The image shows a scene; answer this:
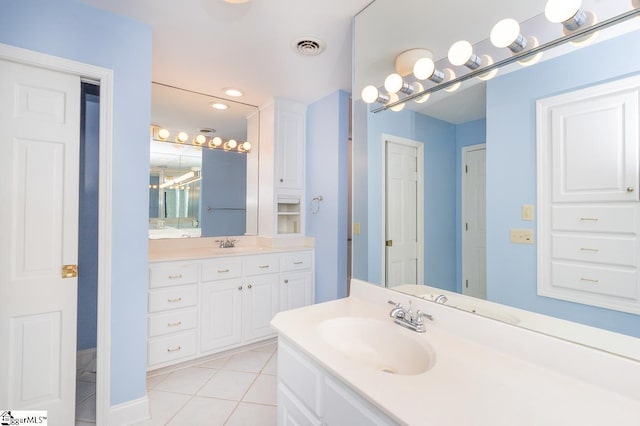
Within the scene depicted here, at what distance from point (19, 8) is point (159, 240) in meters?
1.75

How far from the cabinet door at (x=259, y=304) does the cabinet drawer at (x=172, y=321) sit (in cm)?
45

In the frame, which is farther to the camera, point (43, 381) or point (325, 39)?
point (325, 39)

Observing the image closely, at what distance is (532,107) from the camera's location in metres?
0.99

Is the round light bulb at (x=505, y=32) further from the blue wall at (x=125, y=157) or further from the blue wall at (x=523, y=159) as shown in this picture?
the blue wall at (x=125, y=157)

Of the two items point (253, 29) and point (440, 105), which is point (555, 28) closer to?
point (440, 105)

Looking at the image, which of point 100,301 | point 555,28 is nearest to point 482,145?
point 555,28

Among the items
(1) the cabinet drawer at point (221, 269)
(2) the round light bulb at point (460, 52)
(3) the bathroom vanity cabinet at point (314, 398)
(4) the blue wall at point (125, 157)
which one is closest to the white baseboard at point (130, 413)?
(4) the blue wall at point (125, 157)

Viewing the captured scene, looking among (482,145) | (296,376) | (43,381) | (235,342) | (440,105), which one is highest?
(440,105)

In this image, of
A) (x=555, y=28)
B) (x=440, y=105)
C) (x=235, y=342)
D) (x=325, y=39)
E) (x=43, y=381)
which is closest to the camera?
(x=555, y=28)

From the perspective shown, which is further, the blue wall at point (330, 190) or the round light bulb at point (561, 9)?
the blue wall at point (330, 190)

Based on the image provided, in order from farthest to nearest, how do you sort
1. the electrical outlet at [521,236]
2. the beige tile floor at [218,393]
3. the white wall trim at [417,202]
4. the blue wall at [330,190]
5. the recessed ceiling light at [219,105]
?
the recessed ceiling light at [219,105], the blue wall at [330,190], the beige tile floor at [218,393], the white wall trim at [417,202], the electrical outlet at [521,236]

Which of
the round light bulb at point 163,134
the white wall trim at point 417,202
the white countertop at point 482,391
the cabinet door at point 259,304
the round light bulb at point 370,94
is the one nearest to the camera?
the white countertop at point 482,391

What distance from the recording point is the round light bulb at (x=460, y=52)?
1.14 metres

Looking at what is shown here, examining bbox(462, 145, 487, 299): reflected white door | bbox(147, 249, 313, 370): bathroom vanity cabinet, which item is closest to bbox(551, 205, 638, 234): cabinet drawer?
bbox(462, 145, 487, 299): reflected white door
